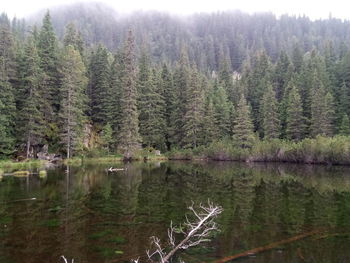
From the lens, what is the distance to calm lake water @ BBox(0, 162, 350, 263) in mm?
10562

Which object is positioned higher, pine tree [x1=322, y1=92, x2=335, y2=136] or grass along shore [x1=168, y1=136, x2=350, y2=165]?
pine tree [x1=322, y1=92, x2=335, y2=136]

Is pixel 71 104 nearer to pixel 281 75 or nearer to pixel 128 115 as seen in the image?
A: pixel 128 115

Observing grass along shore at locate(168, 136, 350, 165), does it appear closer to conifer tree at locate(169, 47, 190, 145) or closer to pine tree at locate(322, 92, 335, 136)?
conifer tree at locate(169, 47, 190, 145)

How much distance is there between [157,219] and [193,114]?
5153 cm

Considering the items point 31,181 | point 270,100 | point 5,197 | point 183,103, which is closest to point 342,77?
point 270,100

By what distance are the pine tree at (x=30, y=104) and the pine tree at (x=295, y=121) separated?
40.1 meters

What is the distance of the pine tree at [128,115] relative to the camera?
185 ft

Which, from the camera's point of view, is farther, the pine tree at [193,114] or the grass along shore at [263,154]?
the pine tree at [193,114]

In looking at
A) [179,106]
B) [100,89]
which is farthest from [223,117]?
[100,89]

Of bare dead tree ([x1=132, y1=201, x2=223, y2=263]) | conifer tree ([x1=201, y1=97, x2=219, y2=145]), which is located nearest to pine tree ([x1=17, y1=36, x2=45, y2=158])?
conifer tree ([x1=201, y1=97, x2=219, y2=145])

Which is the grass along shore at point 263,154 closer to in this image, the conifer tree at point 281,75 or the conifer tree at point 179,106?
the conifer tree at point 179,106

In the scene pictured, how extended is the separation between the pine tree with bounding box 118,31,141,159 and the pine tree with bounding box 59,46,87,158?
260 inches

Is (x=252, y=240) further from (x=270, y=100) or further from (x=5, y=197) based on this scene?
(x=270, y=100)

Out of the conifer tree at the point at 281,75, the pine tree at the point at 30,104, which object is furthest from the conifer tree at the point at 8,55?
the conifer tree at the point at 281,75
